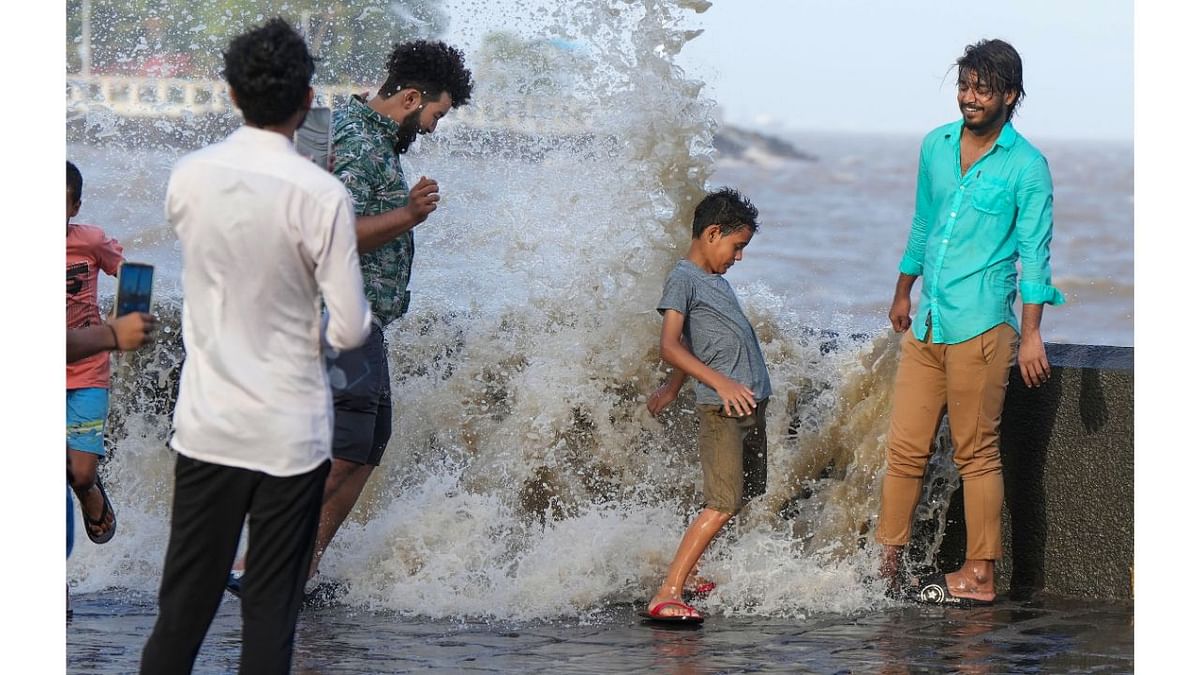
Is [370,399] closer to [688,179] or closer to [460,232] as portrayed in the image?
[688,179]

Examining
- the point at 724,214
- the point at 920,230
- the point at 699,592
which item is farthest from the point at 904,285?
the point at 699,592

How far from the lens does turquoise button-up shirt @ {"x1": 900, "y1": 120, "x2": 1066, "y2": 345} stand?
18.6 feet

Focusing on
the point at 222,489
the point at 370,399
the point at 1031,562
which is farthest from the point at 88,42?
the point at 222,489

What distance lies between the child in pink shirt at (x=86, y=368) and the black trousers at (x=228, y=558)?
1.93m

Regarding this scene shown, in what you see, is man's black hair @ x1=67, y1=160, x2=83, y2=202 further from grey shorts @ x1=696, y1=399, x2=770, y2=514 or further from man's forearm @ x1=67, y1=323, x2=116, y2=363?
grey shorts @ x1=696, y1=399, x2=770, y2=514

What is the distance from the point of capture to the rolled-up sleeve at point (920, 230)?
5988 mm

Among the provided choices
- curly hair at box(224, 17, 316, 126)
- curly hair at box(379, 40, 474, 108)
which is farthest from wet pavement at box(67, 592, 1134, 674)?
curly hair at box(224, 17, 316, 126)

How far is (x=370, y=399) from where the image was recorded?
534cm

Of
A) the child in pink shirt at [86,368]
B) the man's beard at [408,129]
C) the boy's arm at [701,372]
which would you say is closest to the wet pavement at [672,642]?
the child in pink shirt at [86,368]

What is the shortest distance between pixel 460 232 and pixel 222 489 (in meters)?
4.74

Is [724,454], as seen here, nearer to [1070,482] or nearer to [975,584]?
[975,584]

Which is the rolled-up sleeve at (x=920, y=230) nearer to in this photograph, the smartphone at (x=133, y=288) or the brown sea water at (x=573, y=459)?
the brown sea water at (x=573, y=459)

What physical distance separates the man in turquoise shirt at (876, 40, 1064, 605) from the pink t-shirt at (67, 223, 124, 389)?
110 inches
